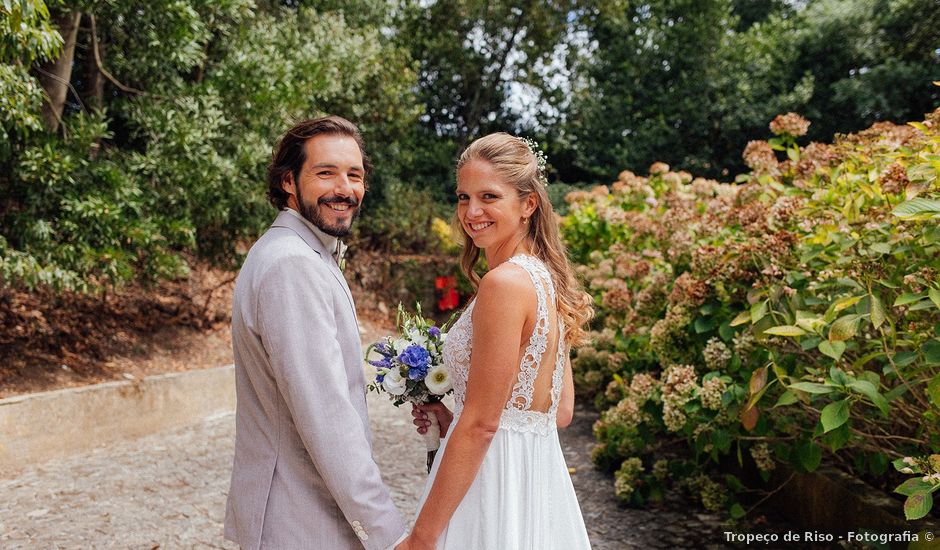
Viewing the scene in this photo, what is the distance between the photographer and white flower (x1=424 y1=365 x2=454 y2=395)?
7.06 feet

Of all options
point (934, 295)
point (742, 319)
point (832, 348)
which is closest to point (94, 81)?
point (742, 319)

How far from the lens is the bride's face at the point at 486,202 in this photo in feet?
6.52

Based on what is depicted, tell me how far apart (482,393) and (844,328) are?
1586 mm

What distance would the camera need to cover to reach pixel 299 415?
5.62 feet

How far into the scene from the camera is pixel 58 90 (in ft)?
19.8

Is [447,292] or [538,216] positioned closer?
[538,216]

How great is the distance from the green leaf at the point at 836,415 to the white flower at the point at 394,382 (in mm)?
1570

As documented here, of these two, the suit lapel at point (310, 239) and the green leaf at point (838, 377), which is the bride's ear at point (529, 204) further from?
the green leaf at point (838, 377)

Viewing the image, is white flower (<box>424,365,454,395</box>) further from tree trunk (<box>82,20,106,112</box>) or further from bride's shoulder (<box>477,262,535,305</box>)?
tree trunk (<box>82,20,106,112</box>)

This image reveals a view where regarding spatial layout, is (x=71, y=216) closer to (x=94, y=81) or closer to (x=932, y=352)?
(x=94, y=81)

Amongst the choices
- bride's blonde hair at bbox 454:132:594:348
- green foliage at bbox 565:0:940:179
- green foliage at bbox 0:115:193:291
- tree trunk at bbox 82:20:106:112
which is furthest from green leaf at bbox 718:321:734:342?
green foliage at bbox 565:0:940:179

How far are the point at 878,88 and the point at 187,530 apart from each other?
1536 cm

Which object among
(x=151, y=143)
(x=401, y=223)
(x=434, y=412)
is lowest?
(x=434, y=412)

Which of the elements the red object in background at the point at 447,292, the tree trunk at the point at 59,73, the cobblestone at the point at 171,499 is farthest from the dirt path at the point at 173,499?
the red object in background at the point at 447,292
